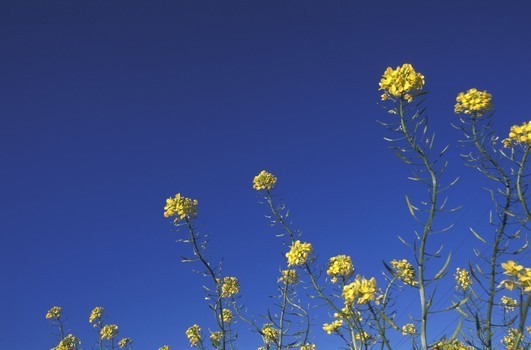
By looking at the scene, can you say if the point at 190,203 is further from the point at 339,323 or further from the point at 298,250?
the point at 339,323

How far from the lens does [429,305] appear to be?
9.91 feet

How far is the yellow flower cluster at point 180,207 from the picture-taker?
684 centimetres

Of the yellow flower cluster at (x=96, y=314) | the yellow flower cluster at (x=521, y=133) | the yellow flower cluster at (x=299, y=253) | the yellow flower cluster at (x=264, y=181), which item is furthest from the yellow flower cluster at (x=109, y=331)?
the yellow flower cluster at (x=521, y=133)

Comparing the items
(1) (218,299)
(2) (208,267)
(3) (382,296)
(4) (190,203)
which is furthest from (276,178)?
(3) (382,296)

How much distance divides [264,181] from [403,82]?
5.12 m

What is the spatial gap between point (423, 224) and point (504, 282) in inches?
27.9

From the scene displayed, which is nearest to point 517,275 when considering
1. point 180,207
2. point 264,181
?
point 180,207

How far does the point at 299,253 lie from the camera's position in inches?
209

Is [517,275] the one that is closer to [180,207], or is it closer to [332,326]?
[332,326]

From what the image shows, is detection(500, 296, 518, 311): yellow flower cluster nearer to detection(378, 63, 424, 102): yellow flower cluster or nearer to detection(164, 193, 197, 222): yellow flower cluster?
detection(378, 63, 424, 102): yellow flower cluster

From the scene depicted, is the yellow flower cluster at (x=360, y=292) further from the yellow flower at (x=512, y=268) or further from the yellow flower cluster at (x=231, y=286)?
the yellow flower cluster at (x=231, y=286)

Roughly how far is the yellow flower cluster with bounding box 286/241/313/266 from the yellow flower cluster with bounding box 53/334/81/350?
7.14 m

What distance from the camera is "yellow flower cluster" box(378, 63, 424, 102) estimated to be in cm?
400

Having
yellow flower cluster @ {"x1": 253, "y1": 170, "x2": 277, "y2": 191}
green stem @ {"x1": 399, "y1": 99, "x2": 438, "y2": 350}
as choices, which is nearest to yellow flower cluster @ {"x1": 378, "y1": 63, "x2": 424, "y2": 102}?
green stem @ {"x1": 399, "y1": 99, "x2": 438, "y2": 350}
